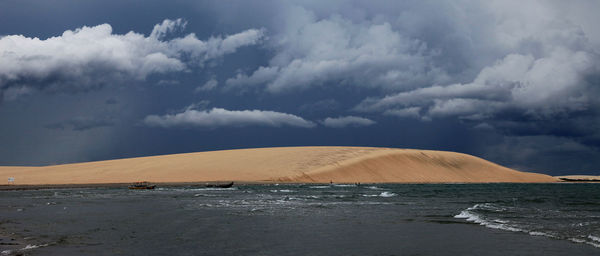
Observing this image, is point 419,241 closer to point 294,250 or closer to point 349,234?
point 349,234

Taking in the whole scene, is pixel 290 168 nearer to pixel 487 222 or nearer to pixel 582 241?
pixel 487 222

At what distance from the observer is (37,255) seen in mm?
16906

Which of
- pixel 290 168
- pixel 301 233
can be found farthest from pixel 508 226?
pixel 290 168

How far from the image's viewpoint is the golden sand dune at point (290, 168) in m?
112

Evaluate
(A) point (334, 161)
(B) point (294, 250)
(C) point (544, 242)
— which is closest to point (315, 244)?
(B) point (294, 250)

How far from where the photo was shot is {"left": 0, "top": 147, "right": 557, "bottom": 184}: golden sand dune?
11169 cm

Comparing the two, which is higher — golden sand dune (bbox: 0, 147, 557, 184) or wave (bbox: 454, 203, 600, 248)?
golden sand dune (bbox: 0, 147, 557, 184)

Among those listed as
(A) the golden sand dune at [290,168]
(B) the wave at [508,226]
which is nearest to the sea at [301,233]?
(B) the wave at [508,226]

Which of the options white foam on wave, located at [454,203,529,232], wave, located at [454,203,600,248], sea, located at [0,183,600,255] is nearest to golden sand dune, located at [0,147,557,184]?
sea, located at [0,183,600,255]

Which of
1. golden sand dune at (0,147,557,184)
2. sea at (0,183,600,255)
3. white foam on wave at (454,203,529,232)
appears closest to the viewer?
sea at (0,183,600,255)

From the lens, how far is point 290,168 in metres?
117

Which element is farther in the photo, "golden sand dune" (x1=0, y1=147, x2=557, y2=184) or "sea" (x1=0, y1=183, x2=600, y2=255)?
"golden sand dune" (x1=0, y1=147, x2=557, y2=184)

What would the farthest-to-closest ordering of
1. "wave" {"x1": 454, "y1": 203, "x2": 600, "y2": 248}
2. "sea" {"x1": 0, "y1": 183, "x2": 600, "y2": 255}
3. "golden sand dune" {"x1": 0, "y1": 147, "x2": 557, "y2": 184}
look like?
"golden sand dune" {"x1": 0, "y1": 147, "x2": 557, "y2": 184}, "wave" {"x1": 454, "y1": 203, "x2": 600, "y2": 248}, "sea" {"x1": 0, "y1": 183, "x2": 600, "y2": 255}

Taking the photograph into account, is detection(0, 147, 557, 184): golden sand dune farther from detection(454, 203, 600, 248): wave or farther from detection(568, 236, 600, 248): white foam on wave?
detection(568, 236, 600, 248): white foam on wave
